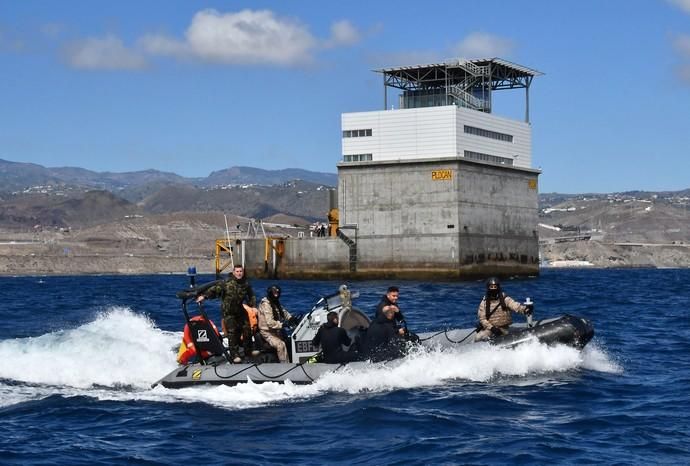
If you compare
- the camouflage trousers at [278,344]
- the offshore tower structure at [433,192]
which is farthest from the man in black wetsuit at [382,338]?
the offshore tower structure at [433,192]

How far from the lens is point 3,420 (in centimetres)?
1778

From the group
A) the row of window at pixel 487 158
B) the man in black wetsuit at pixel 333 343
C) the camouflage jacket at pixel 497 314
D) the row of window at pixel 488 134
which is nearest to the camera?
the man in black wetsuit at pixel 333 343

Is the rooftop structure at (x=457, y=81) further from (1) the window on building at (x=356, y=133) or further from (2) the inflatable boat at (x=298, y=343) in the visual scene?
(2) the inflatable boat at (x=298, y=343)

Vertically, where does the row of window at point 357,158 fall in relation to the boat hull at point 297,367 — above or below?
above

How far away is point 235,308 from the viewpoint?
20422mm

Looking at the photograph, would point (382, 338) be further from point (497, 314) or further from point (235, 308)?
point (235, 308)

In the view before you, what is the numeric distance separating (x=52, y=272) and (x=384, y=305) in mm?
117727

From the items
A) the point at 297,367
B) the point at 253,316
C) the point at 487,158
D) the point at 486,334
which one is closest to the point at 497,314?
the point at 486,334

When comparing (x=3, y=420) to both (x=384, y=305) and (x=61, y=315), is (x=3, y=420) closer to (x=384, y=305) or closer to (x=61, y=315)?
(x=384, y=305)

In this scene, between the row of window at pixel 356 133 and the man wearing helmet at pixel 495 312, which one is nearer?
the man wearing helmet at pixel 495 312

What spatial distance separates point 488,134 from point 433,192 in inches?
336

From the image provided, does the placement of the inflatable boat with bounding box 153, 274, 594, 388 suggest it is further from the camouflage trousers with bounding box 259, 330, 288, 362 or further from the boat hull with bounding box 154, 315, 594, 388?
the camouflage trousers with bounding box 259, 330, 288, 362

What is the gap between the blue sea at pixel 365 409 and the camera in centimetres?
1516

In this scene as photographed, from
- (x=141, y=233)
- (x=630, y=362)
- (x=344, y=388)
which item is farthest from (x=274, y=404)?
(x=141, y=233)
